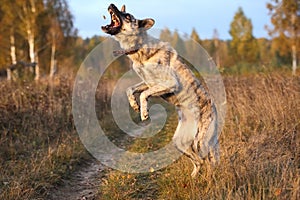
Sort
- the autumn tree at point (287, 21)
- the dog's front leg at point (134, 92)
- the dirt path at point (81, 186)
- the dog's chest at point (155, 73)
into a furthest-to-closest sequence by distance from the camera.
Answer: the autumn tree at point (287, 21)
the dirt path at point (81, 186)
the dog's front leg at point (134, 92)
the dog's chest at point (155, 73)

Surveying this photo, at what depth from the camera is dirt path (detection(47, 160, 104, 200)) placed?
4.54 meters

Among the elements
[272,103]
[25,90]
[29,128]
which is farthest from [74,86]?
[272,103]

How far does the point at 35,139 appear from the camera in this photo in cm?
675

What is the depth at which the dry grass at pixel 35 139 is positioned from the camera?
4.58m

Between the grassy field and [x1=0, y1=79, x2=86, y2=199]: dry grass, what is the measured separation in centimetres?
1

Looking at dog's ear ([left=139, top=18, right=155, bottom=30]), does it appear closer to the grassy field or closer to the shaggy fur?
the shaggy fur

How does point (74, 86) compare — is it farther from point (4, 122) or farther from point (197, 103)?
point (197, 103)

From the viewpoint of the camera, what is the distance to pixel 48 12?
2583 centimetres

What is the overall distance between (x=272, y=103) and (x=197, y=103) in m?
3.09

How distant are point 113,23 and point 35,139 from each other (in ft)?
13.7

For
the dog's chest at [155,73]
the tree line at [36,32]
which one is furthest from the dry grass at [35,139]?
the tree line at [36,32]

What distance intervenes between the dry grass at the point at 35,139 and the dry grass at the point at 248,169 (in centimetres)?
97

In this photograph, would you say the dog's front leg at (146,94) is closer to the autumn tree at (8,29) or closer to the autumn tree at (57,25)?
the autumn tree at (8,29)

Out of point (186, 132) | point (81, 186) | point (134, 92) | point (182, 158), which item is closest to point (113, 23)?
point (134, 92)
